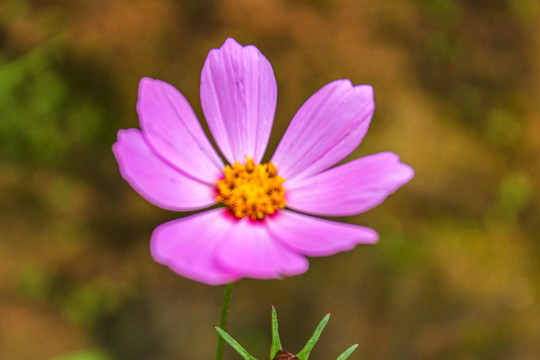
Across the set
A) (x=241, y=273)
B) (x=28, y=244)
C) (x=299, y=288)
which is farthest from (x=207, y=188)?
(x=28, y=244)

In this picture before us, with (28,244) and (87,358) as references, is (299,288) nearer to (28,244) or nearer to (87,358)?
(87,358)

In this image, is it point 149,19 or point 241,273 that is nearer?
point 241,273

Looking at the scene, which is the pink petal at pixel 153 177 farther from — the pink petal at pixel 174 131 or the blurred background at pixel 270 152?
the blurred background at pixel 270 152

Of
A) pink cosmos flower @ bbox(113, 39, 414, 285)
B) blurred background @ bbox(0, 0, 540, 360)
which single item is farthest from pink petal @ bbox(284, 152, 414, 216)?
blurred background @ bbox(0, 0, 540, 360)

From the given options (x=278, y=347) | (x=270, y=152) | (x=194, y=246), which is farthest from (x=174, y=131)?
(x=270, y=152)

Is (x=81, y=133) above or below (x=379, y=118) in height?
below

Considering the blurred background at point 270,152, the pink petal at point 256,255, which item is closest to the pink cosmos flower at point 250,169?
the pink petal at point 256,255

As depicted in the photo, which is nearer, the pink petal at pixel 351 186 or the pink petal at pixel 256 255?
the pink petal at pixel 256 255

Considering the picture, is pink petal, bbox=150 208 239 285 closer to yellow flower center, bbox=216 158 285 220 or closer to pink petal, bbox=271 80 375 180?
yellow flower center, bbox=216 158 285 220
